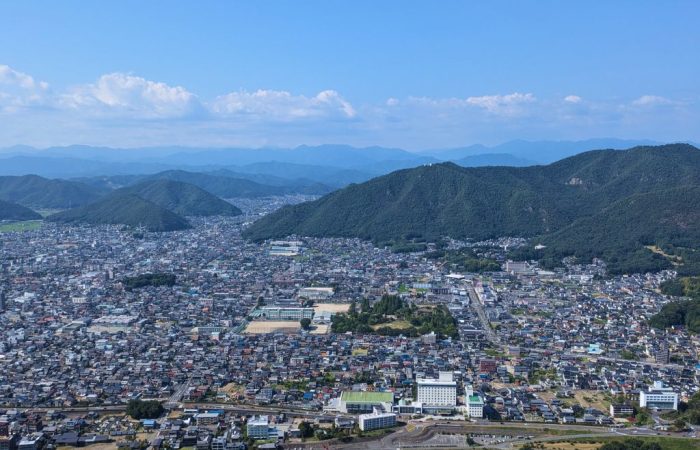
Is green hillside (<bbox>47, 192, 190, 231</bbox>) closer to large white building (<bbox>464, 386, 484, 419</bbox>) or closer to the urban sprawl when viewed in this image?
the urban sprawl

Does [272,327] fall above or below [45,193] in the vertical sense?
below

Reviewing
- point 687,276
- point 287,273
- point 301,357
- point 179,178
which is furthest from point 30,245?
point 179,178

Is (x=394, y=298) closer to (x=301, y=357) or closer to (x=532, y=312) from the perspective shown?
(x=532, y=312)

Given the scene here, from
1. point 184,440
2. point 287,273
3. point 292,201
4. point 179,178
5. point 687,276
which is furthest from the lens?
point 179,178

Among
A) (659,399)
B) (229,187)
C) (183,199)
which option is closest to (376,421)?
(659,399)

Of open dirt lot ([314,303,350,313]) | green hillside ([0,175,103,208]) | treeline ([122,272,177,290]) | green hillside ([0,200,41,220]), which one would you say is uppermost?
green hillside ([0,175,103,208])

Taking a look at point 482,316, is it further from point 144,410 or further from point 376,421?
point 144,410

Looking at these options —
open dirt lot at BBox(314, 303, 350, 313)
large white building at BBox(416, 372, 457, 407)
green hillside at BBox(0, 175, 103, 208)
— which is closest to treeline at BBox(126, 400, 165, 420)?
large white building at BBox(416, 372, 457, 407)
